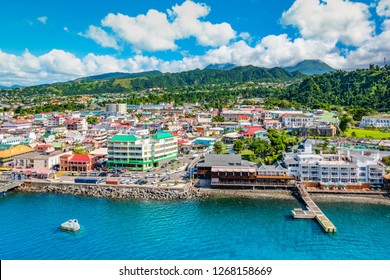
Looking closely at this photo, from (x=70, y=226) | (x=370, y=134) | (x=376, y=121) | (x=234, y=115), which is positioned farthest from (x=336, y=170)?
(x=234, y=115)

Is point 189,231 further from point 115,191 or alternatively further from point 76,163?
point 76,163

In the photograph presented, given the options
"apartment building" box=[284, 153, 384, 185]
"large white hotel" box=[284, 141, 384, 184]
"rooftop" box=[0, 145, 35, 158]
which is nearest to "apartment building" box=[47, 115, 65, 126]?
"rooftop" box=[0, 145, 35, 158]

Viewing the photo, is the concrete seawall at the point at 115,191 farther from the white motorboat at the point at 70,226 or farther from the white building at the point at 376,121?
the white building at the point at 376,121

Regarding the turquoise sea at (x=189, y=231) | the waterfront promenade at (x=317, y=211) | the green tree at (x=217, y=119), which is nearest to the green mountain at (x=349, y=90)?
the green tree at (x=217, y=119)

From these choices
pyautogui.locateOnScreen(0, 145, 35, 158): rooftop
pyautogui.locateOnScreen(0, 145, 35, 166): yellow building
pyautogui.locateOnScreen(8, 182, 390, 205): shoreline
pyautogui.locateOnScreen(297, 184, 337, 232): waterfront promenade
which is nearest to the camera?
pyautogui.locateOnScreen(297, 184, 337, 232): waterfront promenade

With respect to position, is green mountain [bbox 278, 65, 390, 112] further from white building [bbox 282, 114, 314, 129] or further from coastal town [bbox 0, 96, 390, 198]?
coastal town [bbox 0, 96, 390, 198]

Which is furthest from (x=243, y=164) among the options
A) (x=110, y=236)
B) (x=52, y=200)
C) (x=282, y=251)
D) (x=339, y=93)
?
(x=339, y=93)
